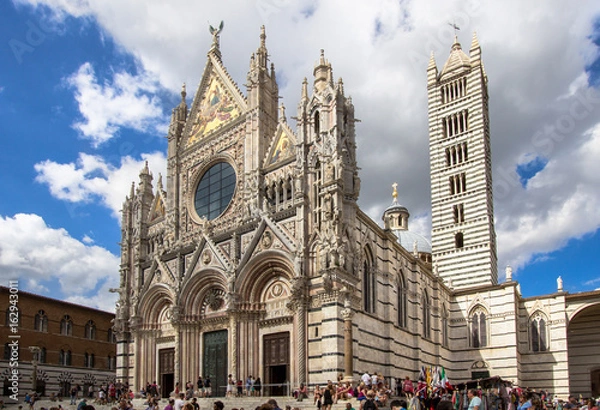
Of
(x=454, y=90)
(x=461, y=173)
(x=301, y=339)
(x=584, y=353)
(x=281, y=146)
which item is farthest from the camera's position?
(x=454, y=90)

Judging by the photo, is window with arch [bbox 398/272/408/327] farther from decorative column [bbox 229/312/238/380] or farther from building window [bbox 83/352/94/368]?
building window [bbox 83/352/94/368]

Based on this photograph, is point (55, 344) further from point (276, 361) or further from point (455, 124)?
point (455, 124)

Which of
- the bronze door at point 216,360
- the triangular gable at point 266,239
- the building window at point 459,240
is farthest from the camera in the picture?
the building window at point 459,240

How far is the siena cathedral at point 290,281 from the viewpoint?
26172 millimetres

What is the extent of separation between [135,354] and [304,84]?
17386 millimetres

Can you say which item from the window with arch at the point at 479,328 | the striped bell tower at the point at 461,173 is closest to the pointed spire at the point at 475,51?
the striped bell tower at the point at 461,173

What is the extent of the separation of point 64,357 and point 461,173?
33696 millimetres

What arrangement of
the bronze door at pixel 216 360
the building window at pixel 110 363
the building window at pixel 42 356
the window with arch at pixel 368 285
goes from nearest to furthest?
the window with arch at pixel 368 285, the bronze door at pixel 216 360, the building window at pixel 42 356, the building window at pixel 110 363

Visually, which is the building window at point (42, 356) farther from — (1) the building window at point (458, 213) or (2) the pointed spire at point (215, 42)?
(1) the building window at point (458, 213)

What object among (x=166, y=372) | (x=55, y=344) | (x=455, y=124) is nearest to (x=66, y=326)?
(x=55, y=344)

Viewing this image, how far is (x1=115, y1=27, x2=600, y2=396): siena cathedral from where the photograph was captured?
85.9ft

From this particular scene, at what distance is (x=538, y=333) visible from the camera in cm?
4138

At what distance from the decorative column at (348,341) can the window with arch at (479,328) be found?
19.1 meters

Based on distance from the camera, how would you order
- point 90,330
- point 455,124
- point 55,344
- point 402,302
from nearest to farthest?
point 402,302 → point 55,344 → point 90,330 → point 455,124
